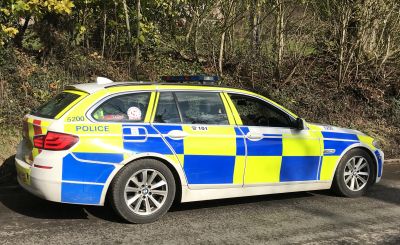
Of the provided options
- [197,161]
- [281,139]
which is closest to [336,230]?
[281,139]

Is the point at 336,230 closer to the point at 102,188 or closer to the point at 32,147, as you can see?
the point at 102,188

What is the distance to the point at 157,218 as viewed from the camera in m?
5.14

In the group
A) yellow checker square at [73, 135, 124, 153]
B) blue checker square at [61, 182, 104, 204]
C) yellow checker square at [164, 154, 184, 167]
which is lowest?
→ blue checker square at [61, 182, 104, 204]

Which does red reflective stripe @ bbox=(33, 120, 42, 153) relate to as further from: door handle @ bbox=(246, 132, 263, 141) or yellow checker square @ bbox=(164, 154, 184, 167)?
door handle @ bbox=(246, 132, 263, 141)

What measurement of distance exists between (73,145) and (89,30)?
21.0 ft

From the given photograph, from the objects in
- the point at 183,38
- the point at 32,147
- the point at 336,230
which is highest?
the point at 183,38

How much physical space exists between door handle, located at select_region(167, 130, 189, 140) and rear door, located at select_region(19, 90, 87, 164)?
99cm

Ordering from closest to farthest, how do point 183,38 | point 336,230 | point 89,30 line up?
point 336,230, point 89,30, point 183,38

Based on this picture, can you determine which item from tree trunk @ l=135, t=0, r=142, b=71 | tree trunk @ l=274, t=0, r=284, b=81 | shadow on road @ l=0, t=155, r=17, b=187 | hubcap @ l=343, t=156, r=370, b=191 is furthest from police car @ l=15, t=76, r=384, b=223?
tree trunk @ l=274, t=0, r=284, b=81

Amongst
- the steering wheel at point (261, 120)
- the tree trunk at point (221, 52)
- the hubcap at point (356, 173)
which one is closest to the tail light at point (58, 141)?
the steering wheel at point (261, 120)

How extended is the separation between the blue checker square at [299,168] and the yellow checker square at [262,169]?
3.6 inches

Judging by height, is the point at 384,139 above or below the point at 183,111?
below

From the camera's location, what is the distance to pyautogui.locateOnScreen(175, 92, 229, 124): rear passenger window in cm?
539

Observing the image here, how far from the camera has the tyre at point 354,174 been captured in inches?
251
